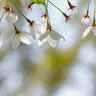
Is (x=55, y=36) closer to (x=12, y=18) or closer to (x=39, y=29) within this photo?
(x=39, y=29)

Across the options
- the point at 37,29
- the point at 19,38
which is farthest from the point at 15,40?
the point at 37,29

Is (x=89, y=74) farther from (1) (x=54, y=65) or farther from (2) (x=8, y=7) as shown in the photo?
(2) (x=8, y=7)

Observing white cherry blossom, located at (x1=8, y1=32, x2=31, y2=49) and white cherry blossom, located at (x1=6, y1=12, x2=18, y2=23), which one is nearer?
white cherry blossom, located at (x1=6, y1=12, x2=18, y2=23)

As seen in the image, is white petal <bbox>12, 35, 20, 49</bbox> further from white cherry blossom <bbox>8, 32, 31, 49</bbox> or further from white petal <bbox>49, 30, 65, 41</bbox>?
white petal <bbox>49, 30, 65, 41</bbox>

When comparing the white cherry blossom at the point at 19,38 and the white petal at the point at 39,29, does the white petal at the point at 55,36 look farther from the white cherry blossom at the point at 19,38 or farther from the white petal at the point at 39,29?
the white cherry blossom at the point at 19,38

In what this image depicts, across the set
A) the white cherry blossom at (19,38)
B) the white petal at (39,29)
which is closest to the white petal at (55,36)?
the white petal at (39,29)

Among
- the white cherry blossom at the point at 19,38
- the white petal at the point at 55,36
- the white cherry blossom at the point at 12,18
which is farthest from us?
the white cherry blossom at the point at 19,38

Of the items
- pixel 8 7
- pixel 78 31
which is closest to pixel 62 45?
pixel 78 31

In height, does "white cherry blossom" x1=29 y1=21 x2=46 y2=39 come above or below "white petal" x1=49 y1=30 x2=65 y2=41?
above

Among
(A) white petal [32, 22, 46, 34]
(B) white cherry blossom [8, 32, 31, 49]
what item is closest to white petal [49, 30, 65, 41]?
(A) white petal [32, 22, 46, 34]

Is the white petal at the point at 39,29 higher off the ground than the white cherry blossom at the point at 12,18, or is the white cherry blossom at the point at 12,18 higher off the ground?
the white cherry blossom at the point at 12,18

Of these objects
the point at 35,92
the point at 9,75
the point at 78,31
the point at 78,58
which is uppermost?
the point at 78,31
